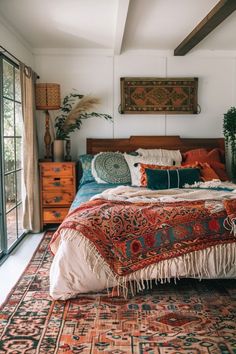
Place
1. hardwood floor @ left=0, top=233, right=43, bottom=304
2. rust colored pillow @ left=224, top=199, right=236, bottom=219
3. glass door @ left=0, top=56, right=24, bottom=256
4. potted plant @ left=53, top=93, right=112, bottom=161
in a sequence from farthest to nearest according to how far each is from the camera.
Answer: potted plant @ left=53, top=93, right=112, bottom=161, glass door @ left=0, top=56, right=24, bottom=256, hardwood floor @ left=0, top=233, right=43, bottom=304, rust colored pillow @ left=224, top=199, right=236, bottom=219

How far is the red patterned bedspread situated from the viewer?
103 inches

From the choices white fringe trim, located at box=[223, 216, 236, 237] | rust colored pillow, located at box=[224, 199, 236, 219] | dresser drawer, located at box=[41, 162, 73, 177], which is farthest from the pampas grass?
white fringe trim, located at box=[223, 216, 236, 237]

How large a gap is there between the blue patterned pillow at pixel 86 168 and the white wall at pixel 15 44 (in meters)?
1.38

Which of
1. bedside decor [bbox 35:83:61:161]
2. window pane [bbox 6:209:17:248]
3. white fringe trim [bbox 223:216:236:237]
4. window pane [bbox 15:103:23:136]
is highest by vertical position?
bedside decor [bbox 35:83:61:161]

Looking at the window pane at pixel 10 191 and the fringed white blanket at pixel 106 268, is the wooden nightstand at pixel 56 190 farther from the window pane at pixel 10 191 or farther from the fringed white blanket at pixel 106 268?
the fringed white blanket at pixel 106 268

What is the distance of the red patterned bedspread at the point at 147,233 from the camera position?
8.56 feet

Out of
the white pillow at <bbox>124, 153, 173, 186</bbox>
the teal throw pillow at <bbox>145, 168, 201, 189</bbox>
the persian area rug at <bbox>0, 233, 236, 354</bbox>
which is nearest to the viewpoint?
the persian area rug at <bbox>0, 233, 236, 354</bbox>

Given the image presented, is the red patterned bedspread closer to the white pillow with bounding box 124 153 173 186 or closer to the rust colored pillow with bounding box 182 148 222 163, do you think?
the white pillow with bounding box 124 153 173 186

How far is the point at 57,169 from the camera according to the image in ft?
14.9

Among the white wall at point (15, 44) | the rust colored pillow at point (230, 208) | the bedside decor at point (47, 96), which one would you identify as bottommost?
the rust colored pillow at point (230, 208)

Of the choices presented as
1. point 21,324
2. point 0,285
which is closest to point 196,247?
point 21,324

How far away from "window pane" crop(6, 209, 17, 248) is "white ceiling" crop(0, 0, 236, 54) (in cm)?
198

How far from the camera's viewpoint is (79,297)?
263 centimetres

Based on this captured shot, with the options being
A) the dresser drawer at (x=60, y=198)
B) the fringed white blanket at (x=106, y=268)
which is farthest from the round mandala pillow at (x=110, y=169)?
the fringed white blanket at (x=106, y=268)
